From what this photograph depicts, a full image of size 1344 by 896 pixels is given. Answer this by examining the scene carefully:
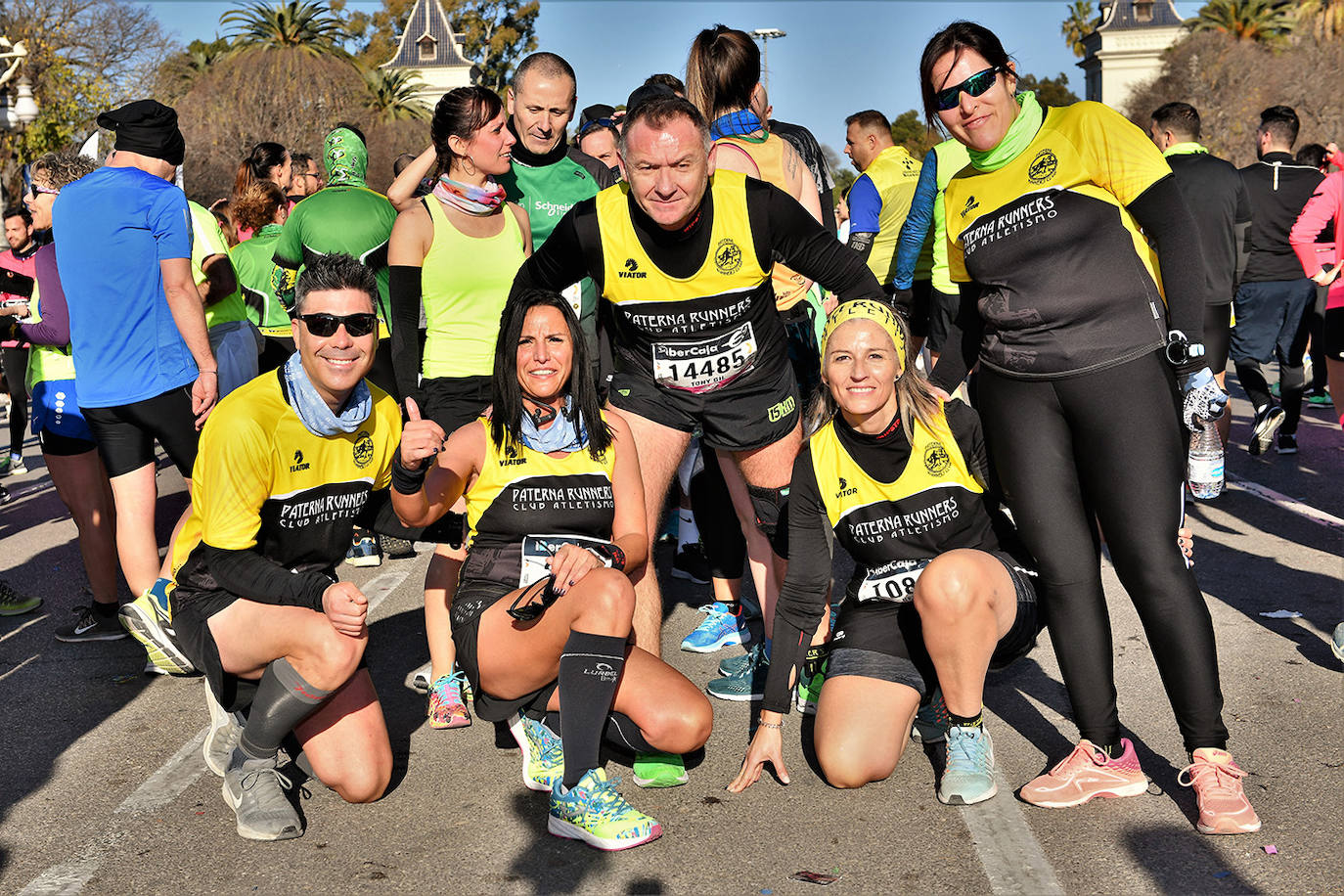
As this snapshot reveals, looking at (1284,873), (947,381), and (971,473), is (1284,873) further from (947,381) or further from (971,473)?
(947,381)

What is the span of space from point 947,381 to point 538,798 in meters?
1.87

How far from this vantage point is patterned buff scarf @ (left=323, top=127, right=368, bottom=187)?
6109 mm

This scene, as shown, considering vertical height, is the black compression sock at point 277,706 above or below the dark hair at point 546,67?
below

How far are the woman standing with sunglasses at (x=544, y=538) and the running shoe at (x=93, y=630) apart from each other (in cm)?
228

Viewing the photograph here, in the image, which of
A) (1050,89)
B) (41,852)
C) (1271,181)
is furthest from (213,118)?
(1050,89)

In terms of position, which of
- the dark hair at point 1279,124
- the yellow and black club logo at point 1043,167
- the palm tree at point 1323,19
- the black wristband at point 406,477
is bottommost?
the black wristband at point 406,477

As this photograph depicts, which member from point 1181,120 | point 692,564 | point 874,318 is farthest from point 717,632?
point 1181,120

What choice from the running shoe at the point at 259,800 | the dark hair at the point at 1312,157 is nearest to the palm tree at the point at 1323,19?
the dark hair at the point at 1312,157

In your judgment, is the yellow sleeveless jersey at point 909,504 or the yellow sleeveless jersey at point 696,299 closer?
the yellow sleeveless jersey at point 909,504

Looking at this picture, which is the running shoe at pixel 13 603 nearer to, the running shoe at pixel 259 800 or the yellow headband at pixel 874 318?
the running shoe at pixel 259 800

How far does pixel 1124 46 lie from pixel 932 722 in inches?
3704

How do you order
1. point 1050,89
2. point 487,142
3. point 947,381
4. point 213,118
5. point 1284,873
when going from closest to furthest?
point 1284,873 < point 947,381 < point 487,142 < point 213,118 < point 1050,89

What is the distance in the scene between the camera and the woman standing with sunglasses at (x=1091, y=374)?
334cm

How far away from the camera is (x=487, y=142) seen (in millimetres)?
4617
